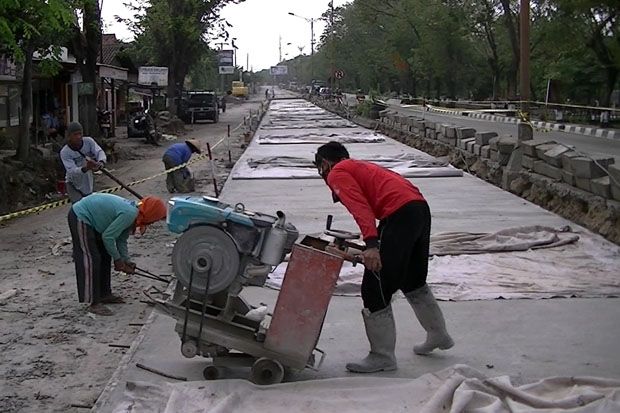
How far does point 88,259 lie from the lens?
24.2 feet

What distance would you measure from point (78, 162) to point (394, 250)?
19.3 ft

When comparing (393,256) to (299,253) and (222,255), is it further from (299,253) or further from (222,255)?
(222,255)

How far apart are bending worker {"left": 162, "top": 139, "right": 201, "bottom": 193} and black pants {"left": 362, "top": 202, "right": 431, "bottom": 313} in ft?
32.9

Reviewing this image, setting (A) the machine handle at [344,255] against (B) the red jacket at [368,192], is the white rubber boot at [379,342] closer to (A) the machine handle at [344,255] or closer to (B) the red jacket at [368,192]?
(A) the machine handle at [344,255]

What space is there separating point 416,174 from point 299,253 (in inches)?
473

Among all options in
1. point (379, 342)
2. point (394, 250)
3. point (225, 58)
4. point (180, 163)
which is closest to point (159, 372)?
point (379, 342)

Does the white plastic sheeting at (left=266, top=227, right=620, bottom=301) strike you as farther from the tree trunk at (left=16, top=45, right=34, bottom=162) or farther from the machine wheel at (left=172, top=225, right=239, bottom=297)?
the tree trunk at (left=16, top=45, right=34, bottom=162)

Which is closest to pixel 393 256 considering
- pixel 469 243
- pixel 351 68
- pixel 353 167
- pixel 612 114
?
pixel 353 167

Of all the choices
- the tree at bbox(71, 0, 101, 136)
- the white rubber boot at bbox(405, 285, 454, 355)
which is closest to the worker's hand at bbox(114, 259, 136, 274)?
the white rubber boot at bbox(405, 285, 454, 355)

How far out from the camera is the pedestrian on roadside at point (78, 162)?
1019 centimetres

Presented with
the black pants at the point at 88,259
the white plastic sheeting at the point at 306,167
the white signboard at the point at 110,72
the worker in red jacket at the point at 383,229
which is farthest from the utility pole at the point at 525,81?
the white signboard at the point at 110,72

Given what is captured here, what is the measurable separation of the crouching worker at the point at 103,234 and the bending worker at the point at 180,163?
7.74 meters

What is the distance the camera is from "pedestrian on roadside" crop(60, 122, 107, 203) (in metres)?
10.2

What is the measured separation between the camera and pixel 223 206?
5.32 meters
